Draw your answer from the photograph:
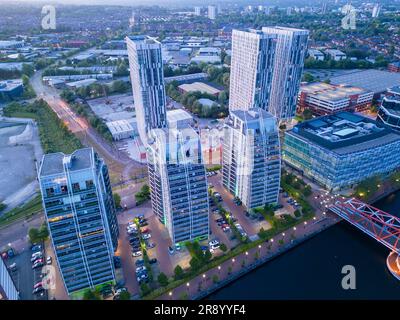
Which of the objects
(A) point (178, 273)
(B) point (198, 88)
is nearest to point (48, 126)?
(B) point (198, 88)

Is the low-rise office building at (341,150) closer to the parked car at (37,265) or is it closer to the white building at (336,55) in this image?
the parked car at (37,265)

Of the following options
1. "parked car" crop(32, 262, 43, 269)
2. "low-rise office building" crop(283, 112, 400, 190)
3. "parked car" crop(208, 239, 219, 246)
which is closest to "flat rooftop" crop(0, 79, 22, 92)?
"parked car" crop(32, 262, 43, 269)

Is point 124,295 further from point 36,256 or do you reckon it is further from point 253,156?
point 253,156

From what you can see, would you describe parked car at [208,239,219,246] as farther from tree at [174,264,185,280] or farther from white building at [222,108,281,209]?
white building at [222,108,281,209]

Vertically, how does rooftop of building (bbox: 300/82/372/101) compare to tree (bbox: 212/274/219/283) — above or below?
above

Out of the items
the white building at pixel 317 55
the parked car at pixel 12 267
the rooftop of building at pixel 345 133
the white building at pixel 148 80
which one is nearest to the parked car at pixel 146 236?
the parked car at pixel 12 267

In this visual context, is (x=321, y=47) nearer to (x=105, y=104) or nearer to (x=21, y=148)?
(x=105, y=104)
